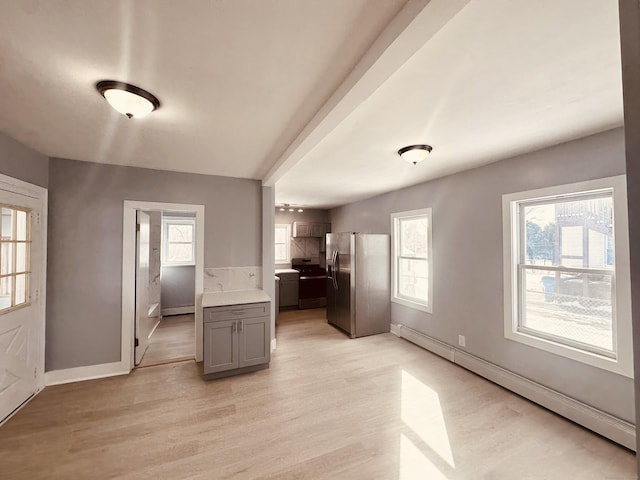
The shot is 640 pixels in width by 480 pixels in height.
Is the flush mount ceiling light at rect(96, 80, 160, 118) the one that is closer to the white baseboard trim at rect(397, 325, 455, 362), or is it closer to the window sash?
the window sash

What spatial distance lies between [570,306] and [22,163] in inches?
207

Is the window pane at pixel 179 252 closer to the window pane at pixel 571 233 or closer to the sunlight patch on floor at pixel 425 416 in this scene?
the sunlight patch on floor at pixel 425 416

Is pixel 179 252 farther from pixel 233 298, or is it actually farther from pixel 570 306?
pixel 570 306

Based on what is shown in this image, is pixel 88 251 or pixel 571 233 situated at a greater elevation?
pixel 571 233

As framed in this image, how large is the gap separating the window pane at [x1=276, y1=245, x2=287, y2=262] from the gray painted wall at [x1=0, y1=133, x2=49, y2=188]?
451cm

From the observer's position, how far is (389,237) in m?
4.75

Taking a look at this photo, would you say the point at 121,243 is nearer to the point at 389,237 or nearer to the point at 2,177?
the point at 2,177

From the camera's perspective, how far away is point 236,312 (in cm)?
312

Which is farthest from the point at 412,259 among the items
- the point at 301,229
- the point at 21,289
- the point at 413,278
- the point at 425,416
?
the point at 21,289

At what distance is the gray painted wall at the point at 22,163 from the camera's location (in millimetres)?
2295

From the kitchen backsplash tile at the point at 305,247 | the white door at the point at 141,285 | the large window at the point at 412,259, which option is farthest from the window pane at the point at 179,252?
the large window at the point at 412,259

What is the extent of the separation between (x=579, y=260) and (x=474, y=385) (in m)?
1.61

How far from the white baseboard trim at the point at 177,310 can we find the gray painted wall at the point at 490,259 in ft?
13.9

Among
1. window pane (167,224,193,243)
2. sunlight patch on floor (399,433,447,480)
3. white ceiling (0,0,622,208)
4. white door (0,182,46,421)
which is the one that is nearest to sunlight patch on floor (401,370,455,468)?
sunlight patch on floor (399,433,447,480)
